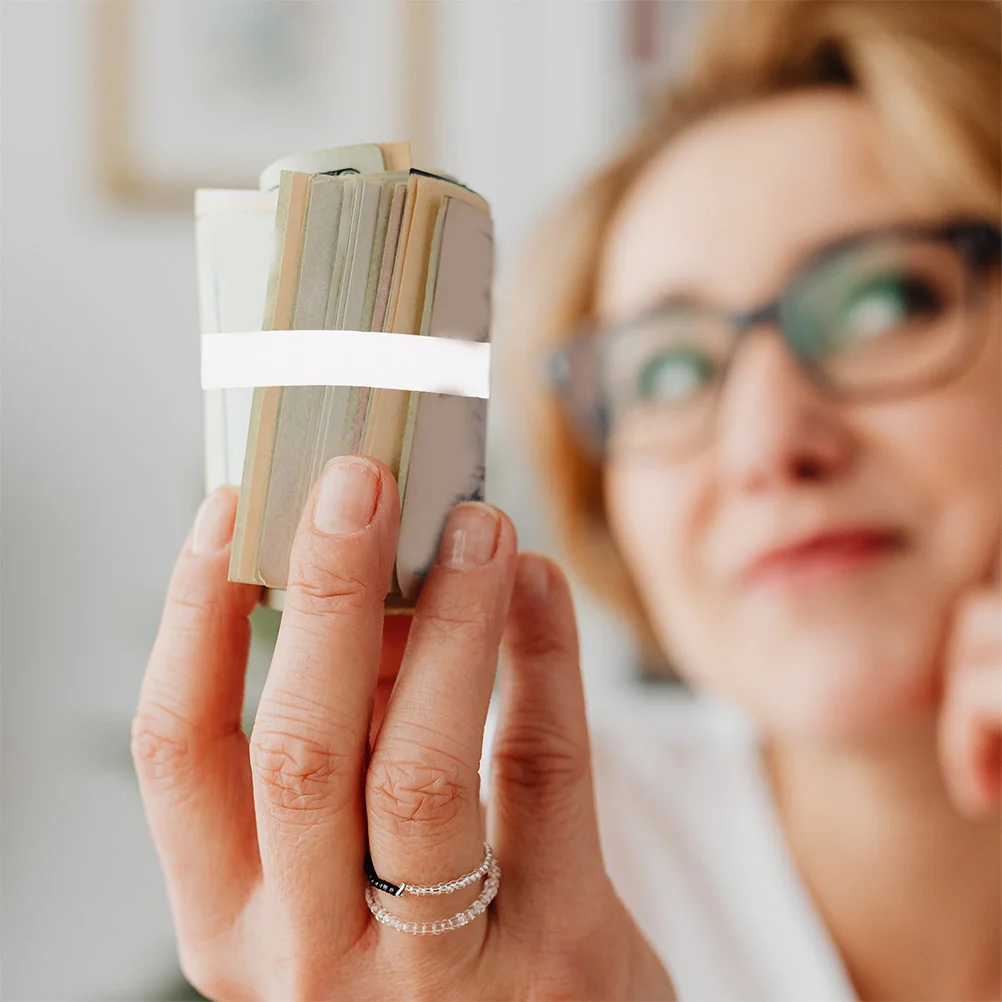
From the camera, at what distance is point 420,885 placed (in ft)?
1.65

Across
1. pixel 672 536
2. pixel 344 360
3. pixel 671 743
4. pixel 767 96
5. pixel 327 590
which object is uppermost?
pixel 767 96

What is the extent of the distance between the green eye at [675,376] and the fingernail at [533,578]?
0.59m

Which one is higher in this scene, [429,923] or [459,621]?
[459,621]

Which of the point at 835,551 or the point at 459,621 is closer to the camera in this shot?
the point at 459,621

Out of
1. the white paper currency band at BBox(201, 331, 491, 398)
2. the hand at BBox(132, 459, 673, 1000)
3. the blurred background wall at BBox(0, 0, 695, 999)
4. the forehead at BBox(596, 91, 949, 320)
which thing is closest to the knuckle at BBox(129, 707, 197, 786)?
the hand at BBox(132, 459, 673, 1000)

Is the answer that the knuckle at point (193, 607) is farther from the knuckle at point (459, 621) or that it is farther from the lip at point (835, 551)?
the lip at point (835, 551)

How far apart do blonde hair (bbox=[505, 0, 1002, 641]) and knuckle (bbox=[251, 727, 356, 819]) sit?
95cm

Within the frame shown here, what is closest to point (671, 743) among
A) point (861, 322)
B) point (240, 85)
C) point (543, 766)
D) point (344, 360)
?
point (861, 322)

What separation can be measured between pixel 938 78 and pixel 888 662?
26.2 inches

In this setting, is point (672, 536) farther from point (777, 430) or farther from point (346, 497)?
point (346, 497)

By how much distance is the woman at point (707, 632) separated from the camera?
1.65 feet

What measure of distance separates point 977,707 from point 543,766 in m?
0.61

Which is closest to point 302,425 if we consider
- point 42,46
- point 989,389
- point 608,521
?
point 989,389

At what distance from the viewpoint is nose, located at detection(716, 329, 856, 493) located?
101cm
